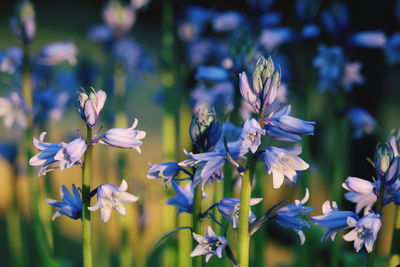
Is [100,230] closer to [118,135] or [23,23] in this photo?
[23,23]

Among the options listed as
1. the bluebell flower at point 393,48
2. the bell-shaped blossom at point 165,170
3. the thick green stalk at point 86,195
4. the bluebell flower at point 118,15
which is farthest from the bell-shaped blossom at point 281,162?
the bluebell flower at point 118,15

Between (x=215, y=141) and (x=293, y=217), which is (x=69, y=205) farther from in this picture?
(x=293, y=217)

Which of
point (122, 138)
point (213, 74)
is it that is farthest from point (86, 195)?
point (213, 74)

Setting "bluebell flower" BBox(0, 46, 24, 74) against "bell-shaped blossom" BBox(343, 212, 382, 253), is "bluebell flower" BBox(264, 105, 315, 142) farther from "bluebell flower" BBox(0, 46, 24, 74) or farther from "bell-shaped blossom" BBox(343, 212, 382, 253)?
"bluebell flower" BBox(0, 46, 24, 74)

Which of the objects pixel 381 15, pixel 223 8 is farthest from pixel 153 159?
pixel 381 15

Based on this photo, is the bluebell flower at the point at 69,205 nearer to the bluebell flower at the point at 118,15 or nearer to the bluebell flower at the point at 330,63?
the bluebell flower at the point at 330,63

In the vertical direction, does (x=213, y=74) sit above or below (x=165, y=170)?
above

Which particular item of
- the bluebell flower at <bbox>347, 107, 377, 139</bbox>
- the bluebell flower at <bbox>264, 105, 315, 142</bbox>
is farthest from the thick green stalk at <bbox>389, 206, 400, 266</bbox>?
the bluebell flower at <bbox>347, 107, 377, 139</bbox>
